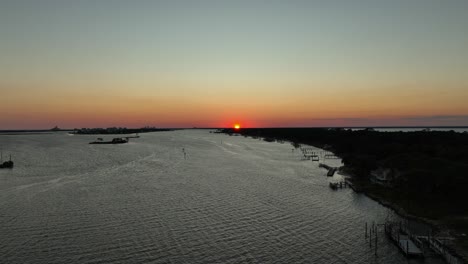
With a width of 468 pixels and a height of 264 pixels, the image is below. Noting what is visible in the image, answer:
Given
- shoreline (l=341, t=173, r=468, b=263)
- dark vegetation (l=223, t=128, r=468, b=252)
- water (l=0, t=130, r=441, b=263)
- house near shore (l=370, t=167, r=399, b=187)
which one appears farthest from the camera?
house near shore (l=370, t=167, r=399, b=187)

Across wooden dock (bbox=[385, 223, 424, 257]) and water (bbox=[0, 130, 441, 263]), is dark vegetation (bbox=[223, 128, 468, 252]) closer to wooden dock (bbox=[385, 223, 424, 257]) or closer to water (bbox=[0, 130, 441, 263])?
water (bbox=[0, 130, 441, 263])

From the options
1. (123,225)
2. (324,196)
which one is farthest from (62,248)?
(324,196)

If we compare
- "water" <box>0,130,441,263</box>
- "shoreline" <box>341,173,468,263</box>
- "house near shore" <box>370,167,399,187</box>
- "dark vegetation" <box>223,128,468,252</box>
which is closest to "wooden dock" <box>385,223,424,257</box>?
"water" <box>0,130,441,263</box>

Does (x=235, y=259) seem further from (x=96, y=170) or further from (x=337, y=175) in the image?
(x=96, y=170)

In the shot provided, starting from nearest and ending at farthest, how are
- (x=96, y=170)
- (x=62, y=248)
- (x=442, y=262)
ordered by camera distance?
1. (x=442, y=262)
2. (x=62, y=248)
3. (x=96, y=170)

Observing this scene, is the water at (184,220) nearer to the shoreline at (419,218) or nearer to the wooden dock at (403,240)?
the wooden dock at (403,240)

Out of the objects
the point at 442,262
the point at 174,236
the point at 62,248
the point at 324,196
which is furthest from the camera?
the point at 324,196

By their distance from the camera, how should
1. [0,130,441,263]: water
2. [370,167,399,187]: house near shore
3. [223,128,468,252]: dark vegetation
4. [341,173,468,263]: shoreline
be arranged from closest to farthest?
[341,173,468,263]: shoreline → [0,130,441,263]: water → [223,128,468,252]: dark vegetation → [370,167,399,187]: house near shore
